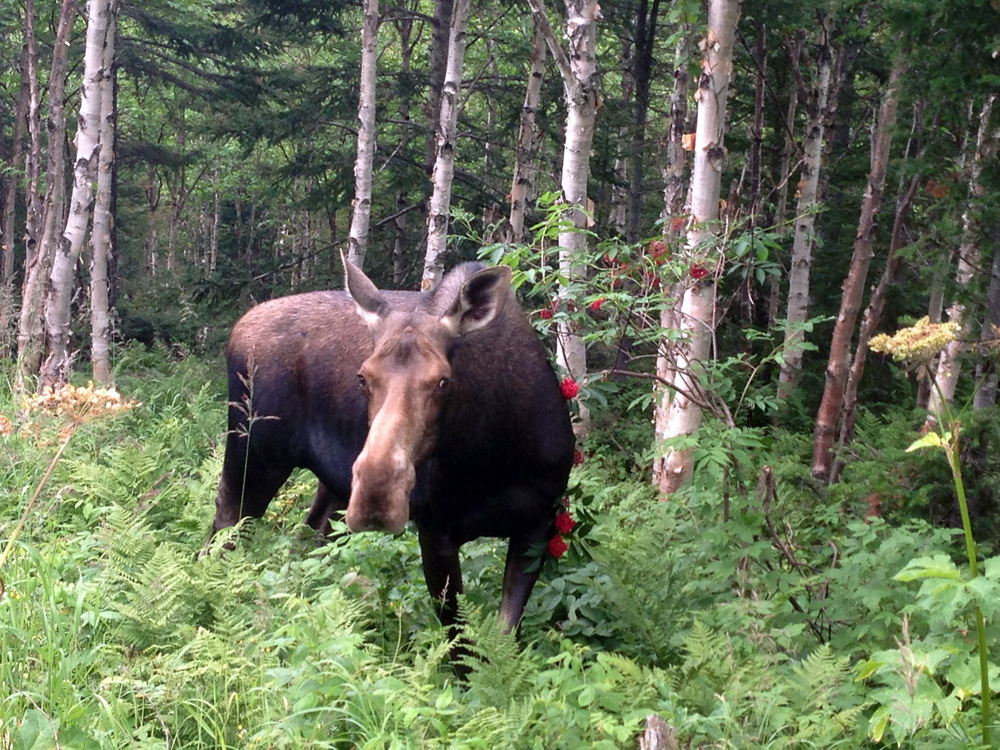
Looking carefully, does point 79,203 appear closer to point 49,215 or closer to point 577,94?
point 49,215

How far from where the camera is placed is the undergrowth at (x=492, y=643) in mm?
3217

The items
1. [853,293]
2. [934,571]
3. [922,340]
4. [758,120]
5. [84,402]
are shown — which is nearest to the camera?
[934,571]

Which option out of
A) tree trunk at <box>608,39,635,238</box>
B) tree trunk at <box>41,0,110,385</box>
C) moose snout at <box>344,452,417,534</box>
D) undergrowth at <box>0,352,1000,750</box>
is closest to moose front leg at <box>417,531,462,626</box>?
undergrowth at <box>0,352,1000,750</box>

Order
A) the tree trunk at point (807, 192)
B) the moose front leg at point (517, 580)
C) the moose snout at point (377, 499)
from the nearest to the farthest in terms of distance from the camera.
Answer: the moose snout at point (377, 499)
the moose front leg at point (517, 580)
the tree trunk at point (807, 192)

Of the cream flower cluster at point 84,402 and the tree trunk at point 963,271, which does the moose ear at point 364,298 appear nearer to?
the cream flower cluster at point 84,402

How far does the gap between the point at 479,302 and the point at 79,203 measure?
8.03m

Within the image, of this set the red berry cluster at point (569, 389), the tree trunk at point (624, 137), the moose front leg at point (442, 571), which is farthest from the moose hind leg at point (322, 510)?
the tree trunk at point (624, 137)

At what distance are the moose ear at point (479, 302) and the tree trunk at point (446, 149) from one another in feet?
26.2

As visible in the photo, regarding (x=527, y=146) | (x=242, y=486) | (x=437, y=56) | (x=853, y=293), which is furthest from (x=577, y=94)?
(x=437, y=56)

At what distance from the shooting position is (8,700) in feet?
10.6

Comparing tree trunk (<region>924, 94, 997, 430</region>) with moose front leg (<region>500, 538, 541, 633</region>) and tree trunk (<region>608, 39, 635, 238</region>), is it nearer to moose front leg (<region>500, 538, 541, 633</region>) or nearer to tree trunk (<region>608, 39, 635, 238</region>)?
moose front leg (<region>500, 538, 541, 633</region>)

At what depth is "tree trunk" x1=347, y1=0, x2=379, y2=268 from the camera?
41.8ft

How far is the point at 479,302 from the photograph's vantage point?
4438 mm

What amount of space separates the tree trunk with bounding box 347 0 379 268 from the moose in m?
6.83
